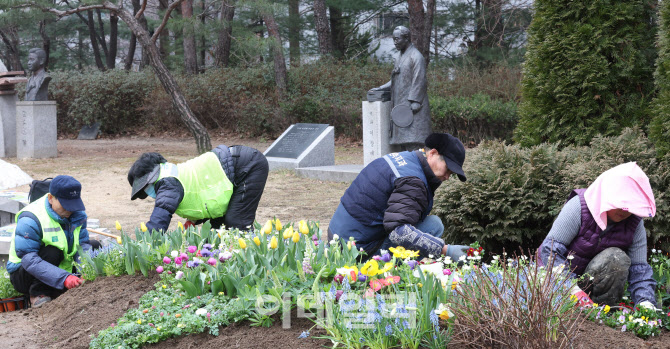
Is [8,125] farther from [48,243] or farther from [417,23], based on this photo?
[48,243]

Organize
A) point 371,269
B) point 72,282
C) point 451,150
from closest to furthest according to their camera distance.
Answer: point 371,269
point 451,150
point 72,282

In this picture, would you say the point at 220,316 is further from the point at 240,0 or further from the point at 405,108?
the point at 240,0

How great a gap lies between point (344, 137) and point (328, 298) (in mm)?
14120

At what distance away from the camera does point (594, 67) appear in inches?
225

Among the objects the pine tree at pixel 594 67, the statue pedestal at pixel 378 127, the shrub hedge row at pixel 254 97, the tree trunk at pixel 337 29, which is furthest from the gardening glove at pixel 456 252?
the tree trunk at pixel 337 29

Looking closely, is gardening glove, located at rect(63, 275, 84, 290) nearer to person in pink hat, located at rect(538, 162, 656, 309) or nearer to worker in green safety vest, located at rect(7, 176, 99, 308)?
worker in green safety vest, located at rect(7, 176, 99, 308)

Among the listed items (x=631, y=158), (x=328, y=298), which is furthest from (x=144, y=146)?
(x=328, y=298)

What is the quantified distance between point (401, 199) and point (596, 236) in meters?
1.14

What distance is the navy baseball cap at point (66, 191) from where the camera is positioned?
4031 mm

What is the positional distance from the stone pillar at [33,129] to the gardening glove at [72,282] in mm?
10818

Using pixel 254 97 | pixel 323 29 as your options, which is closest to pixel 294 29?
pixel 323 29

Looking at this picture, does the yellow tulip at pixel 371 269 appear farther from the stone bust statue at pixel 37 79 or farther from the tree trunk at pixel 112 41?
the tree trunk at pixel 112 41

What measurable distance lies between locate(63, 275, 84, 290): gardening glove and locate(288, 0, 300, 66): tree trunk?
56.4ft

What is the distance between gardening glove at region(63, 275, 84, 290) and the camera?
13.1 ft
